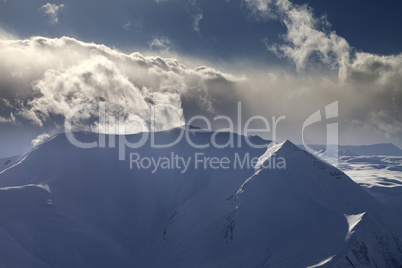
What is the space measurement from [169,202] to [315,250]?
11230cm

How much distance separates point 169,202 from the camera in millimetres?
195000

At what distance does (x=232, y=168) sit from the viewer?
642 ft

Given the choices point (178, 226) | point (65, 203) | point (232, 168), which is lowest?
point (178, 226)

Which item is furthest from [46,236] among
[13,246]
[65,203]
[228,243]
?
[228,243]

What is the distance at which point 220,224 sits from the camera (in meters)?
133

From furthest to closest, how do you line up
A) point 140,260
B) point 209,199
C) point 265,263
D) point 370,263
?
point 209,199 < point 140,260 < point 265,263 < point 370,263

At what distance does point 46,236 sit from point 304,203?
106 metres

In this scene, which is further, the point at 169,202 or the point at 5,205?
the point at 169,202

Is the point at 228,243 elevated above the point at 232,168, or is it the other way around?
the point at 232,168

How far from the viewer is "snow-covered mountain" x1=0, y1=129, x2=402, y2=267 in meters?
103

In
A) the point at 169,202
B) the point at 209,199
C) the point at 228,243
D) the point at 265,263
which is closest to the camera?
the point at 265,263

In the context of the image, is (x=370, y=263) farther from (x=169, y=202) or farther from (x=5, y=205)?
(x=5, y=205)

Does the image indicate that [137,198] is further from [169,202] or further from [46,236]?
[46,236]

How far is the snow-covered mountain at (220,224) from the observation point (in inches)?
4040
